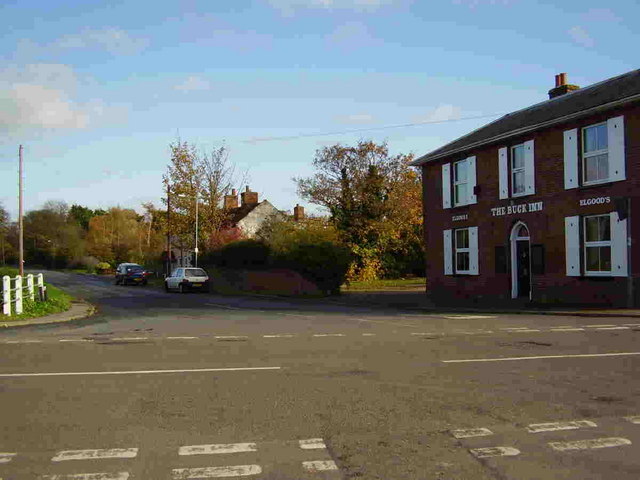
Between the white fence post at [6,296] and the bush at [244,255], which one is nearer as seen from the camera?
the white fence post at [6,296]

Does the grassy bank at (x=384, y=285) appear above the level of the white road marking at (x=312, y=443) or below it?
below

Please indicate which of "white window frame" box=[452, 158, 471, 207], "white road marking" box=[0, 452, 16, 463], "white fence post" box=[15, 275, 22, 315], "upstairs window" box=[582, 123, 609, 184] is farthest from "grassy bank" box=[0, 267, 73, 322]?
"upstairs window" box=[582, 123, 609, 184]

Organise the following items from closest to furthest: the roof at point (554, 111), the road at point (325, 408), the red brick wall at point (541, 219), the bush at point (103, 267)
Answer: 1. the road at point (325, 408)
2. the red brick wall at point (541, 219)
3. the roof at point (554, 111)
4. the bush at point (103, 267)

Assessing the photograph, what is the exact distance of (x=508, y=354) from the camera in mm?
10805

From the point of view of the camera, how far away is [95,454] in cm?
541

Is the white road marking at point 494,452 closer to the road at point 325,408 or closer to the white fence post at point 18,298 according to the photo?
the road at point 325,408

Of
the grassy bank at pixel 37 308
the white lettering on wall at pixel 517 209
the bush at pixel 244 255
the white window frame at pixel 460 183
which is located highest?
the white window frame at pixel 460 183

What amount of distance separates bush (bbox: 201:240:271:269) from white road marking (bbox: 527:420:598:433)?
3186 centimetres

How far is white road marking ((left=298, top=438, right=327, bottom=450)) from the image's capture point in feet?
18.2

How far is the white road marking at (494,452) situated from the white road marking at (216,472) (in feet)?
6.01

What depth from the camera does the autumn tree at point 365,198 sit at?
4694cm

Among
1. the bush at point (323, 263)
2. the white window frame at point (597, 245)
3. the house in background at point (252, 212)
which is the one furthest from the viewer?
the house in background at point (252, 212)

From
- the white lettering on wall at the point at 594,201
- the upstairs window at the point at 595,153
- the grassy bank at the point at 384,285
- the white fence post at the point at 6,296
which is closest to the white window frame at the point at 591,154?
the upstairs window at the point at 595,153

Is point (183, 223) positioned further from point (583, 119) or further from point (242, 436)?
point (242, 436)
